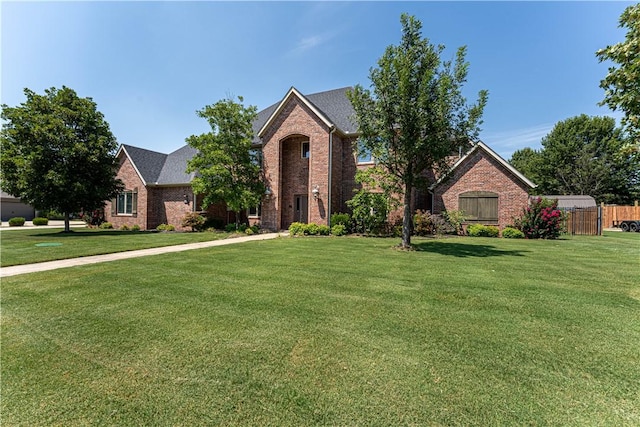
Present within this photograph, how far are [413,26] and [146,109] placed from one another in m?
14.4

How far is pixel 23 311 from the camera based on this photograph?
436 cm

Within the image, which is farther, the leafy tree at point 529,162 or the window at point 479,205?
the leafy tree at point 529,162

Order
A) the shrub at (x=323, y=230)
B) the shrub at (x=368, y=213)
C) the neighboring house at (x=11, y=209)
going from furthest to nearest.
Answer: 1. the neighboring house at (x=11, y=209)
2. the shrub at (x=323, y=230)
3. the shrub at (x=368, y=213)

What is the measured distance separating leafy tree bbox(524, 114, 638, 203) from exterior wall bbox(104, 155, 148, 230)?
52.4 metres

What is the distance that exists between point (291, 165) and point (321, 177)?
3201mm

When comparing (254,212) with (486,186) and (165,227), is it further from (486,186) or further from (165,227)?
(486,186)

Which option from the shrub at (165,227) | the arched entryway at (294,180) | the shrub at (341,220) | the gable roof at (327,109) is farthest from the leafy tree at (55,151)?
the shrub at (341,220)

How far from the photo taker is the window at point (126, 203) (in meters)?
22.6

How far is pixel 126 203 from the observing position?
23.2m

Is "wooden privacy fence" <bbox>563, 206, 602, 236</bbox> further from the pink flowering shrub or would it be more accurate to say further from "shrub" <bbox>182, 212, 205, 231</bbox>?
"shrub" <bbox>182, 212, 205, 231</bbox>

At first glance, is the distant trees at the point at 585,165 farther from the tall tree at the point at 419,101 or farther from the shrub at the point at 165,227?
the shrub at the point at 165,227

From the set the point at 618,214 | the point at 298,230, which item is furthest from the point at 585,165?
the point at 298,230

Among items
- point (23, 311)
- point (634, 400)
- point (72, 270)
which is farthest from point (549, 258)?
point (72, 270)

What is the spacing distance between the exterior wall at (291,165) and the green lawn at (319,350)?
11376mm
